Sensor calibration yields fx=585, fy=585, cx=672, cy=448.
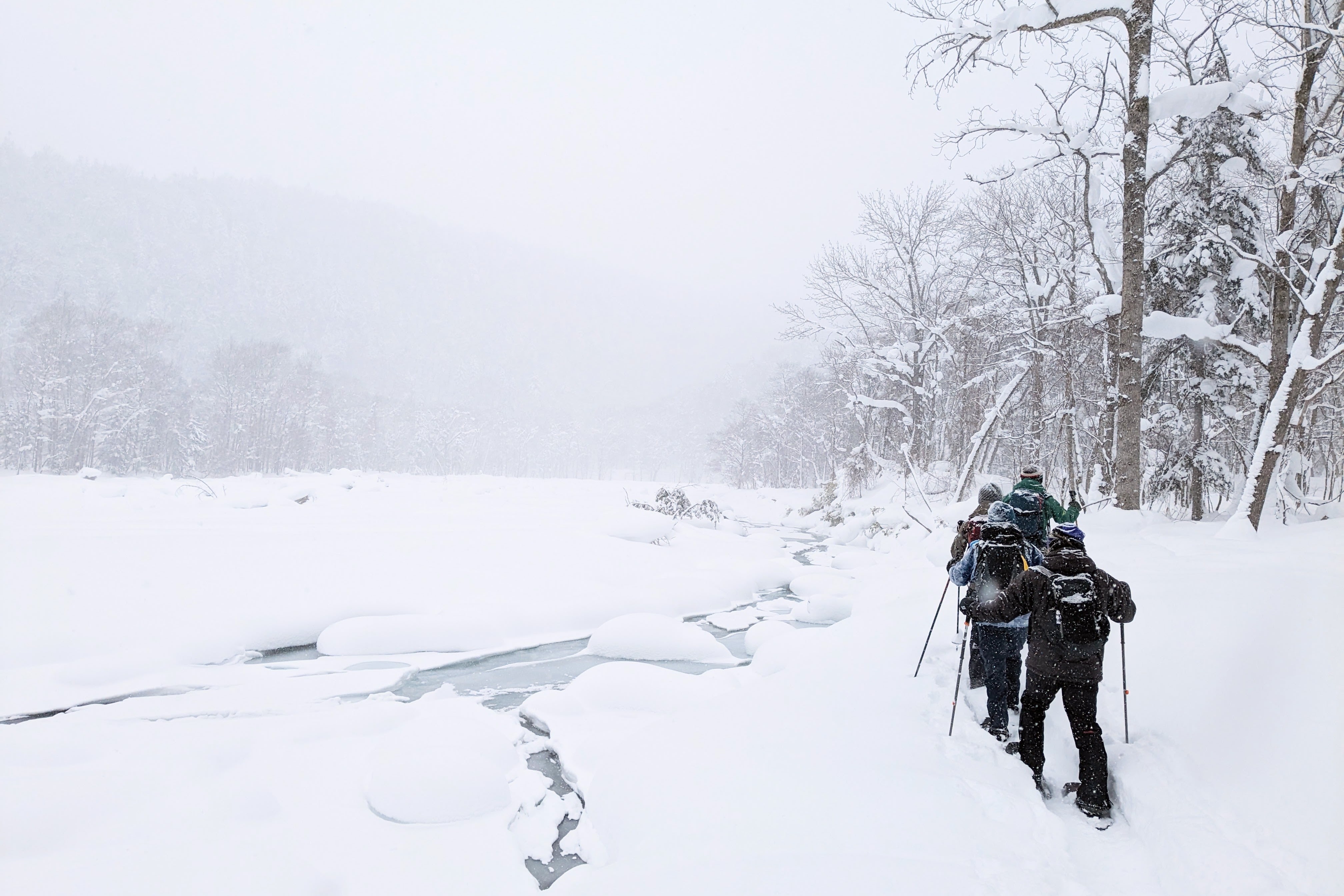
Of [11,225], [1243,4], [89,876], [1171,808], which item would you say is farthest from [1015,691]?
[11,225]

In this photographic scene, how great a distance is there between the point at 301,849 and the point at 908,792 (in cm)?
364

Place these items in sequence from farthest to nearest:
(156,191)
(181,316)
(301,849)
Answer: (156,191) → (181,316) → (301,849)

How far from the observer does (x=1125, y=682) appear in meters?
3.47

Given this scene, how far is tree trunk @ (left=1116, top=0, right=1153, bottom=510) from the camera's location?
741 cm

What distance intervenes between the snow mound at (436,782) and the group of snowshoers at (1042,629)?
362 cm

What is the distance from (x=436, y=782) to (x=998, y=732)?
4060mm

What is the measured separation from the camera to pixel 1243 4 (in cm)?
772

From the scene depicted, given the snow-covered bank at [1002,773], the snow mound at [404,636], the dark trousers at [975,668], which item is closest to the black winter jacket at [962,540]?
the dark trousers at [975,668]

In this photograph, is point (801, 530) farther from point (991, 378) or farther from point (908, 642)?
point (908, 642)

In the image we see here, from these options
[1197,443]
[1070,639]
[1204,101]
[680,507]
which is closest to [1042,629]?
[1070,639]

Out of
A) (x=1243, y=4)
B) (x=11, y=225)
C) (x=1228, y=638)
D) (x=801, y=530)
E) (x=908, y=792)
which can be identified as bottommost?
(x=801, y=530)

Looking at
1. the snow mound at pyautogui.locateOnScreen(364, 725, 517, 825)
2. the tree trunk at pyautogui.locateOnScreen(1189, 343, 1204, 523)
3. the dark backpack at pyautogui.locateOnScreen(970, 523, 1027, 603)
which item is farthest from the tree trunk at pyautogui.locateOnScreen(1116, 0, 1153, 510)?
the snow mound at pyautogui.locateOnScreen(364, 725, 517, 825)

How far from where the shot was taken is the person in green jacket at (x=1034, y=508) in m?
4.95

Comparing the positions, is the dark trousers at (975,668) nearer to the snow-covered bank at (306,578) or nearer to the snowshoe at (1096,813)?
the snowshoe at (1096,813)
